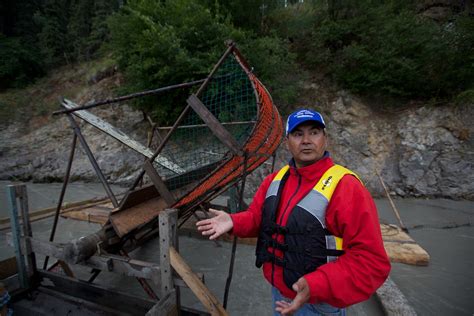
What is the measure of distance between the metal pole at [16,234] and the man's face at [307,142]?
291 centimetres

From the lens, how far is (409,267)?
4016mm

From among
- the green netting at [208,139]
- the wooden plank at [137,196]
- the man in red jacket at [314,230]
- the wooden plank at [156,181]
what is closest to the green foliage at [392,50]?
the green netting at [208,139]

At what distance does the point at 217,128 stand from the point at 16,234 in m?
2.50

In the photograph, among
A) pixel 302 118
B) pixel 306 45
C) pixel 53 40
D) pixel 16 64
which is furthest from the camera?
pixel 53 40

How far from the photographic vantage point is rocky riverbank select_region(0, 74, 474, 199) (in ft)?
26.5

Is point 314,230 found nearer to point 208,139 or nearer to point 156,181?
point 156,181

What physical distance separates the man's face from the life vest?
0.12m

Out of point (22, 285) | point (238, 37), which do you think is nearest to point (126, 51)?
point (238, 37)

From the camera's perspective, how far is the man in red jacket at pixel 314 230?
122 cm

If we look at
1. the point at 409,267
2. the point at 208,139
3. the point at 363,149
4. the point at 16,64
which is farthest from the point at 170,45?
the point at 16,64

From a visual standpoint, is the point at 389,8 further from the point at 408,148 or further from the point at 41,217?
the point at 41,217

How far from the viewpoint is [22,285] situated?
9.34ft

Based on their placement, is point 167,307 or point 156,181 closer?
point 167,307

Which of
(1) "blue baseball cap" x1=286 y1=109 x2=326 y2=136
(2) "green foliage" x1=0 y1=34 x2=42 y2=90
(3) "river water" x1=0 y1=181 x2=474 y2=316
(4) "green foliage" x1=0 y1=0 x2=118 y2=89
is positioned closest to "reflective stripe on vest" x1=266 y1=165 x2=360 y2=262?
(1) "blue baseball cap" x1=286 y1=109 x2=326 y2=136
